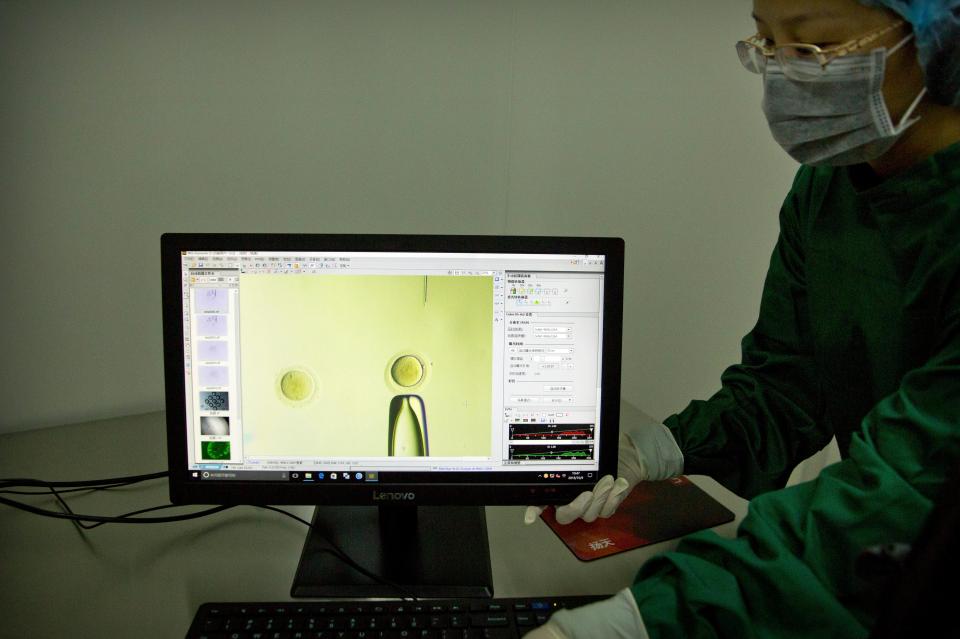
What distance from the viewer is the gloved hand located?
2.91 feet

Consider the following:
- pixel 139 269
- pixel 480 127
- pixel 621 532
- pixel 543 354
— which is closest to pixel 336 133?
pixel 480 127

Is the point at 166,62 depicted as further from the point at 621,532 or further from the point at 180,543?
the point at 621,532

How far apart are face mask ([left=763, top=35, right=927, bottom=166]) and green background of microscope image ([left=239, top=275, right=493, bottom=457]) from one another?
0.40 metres

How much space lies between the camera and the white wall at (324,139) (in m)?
1.13

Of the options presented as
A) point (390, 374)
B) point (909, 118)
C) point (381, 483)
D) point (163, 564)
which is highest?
point (909, 118)

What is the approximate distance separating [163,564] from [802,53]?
98 centimetres

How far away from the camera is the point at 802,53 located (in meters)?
0.75

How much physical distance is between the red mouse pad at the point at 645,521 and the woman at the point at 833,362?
47 mm

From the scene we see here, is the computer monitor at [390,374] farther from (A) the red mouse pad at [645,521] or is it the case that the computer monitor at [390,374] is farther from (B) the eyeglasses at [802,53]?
(B) the eyeglasses at [802,53]

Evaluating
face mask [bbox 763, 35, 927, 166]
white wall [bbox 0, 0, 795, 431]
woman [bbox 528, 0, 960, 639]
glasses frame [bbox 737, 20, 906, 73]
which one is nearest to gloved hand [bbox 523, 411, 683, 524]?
woman [bbox 528, 0, 960, 639]

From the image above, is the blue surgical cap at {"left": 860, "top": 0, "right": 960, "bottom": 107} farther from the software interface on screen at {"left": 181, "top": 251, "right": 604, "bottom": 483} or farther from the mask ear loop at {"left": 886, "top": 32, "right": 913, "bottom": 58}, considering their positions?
the software interface on screen at {"left": 181, "top": 251, "right": 604, "bottom": 483}

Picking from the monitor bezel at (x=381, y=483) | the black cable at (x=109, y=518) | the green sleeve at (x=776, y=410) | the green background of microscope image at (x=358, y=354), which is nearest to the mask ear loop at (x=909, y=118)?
the green sleeve at (x=776, y=410)

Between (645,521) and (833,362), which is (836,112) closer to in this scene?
(833,362)

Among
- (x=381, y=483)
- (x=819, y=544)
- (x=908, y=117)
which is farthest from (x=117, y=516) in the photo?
(x=908, y=117)
